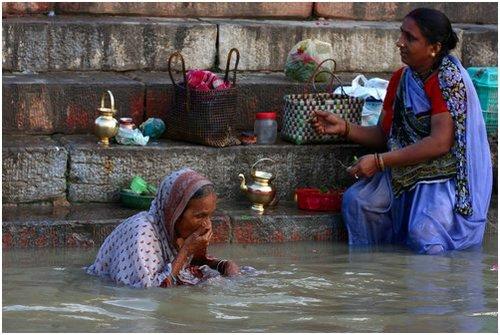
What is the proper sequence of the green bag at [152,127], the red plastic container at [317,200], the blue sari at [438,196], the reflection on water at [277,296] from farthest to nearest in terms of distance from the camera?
1. the green bag at [152,127]
2. the red plastic container at [317,200]
3. the blue sari at [438,196]
4. the reflection on water at [277,296]

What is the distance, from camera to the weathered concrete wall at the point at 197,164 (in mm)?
7691

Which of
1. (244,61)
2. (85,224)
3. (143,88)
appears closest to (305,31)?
(244,61)

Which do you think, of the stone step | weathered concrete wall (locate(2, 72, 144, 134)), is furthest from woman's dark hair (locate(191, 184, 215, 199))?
weathered concrete wall (locate(2, 72, 144, 134))

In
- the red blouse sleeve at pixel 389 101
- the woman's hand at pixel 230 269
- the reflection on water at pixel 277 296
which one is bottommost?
the reflection on water at pixel 277 296

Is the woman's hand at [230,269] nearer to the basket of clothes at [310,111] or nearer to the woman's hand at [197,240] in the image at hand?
the woman's hand at [197,240]

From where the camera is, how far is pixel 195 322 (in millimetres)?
5602

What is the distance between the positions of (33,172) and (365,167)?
2135 mm

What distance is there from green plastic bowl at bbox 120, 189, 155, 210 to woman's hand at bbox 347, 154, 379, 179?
130 centimetres

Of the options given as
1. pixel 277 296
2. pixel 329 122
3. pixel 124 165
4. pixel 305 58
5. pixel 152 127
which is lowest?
pixel 277 296

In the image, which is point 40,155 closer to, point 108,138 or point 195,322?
point 108,138

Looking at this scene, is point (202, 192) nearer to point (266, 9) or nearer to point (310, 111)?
point (310, 111)

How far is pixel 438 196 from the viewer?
24.6ft

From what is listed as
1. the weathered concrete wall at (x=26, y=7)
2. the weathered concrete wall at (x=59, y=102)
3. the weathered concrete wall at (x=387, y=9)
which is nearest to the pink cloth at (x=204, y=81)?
the weathered concrete wall at (x=59, y=102)

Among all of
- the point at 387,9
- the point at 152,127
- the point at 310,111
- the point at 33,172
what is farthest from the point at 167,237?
the point at 387,9
